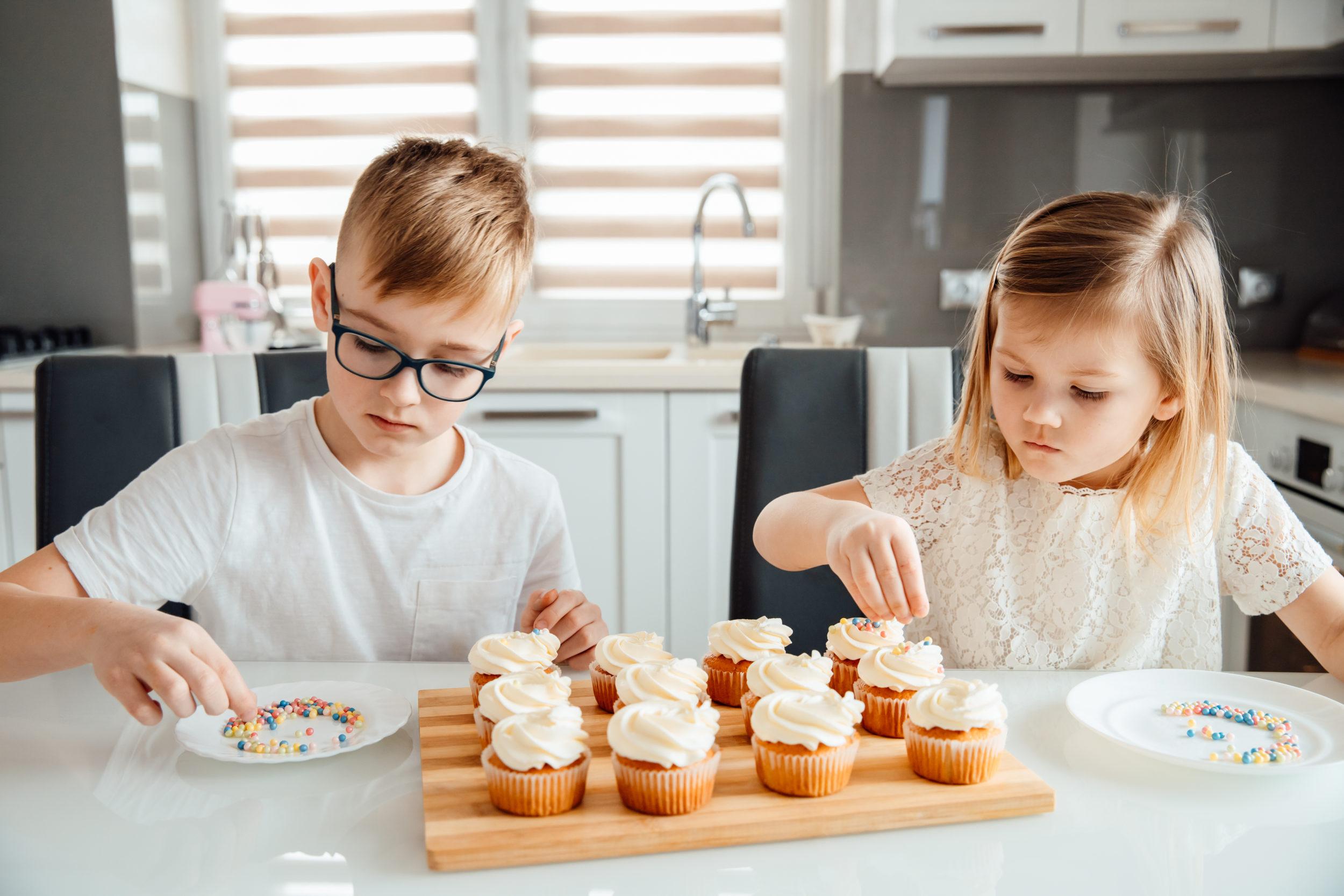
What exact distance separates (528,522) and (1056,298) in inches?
27.0

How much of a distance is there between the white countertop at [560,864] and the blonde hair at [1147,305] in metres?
0.47

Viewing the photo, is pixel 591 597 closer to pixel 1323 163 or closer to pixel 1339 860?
pixel 1339 860

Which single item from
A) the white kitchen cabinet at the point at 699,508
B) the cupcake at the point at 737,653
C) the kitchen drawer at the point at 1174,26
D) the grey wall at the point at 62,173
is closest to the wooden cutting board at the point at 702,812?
the cupcake at the point at 737,653

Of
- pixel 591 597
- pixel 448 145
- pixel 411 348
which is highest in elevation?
pixel 448 145

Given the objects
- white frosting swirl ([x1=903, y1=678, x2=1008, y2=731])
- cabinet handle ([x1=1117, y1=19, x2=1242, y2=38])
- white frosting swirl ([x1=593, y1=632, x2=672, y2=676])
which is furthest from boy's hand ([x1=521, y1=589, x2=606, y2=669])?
cabinet handle ([x1=1117, y1=19, x2=1242, y2=38])

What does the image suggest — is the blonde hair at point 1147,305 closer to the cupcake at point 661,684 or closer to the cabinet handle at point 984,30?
the cupcake at point 661,684

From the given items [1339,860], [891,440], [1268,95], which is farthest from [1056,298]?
[1268,95]

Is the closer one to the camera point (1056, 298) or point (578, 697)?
point (578, 697)

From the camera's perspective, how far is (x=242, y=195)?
3.13 metres

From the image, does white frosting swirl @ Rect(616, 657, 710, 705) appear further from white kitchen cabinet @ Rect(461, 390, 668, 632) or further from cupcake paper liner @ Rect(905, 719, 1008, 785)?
white kitchen cabinet @ Rect(461, 390, 668, 632)

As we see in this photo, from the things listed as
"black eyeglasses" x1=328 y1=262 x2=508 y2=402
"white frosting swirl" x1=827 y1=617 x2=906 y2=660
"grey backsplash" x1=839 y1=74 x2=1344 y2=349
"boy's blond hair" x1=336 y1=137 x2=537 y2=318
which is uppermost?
"grey backsplash" x1=839 y1=74 x2=1344 y2=349

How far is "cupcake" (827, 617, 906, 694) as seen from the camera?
972mm

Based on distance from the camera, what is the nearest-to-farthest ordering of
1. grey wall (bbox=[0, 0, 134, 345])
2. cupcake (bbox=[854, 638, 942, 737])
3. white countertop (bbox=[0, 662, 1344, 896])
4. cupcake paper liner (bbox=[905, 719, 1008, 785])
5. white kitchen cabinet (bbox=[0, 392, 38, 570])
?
white countertop (bbox=[0, 662, 1344, 896])
cupcake paper liner (bbox=[905, 719, 1008, 785])
cupcake (bbox=[854, 638, 942, 737])
white kitchen cabinet (bbox=[0, 392, 38, 570])
grey wall (bbox=[0, 0, 134, 345])

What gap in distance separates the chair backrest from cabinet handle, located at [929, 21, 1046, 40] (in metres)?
1.33
